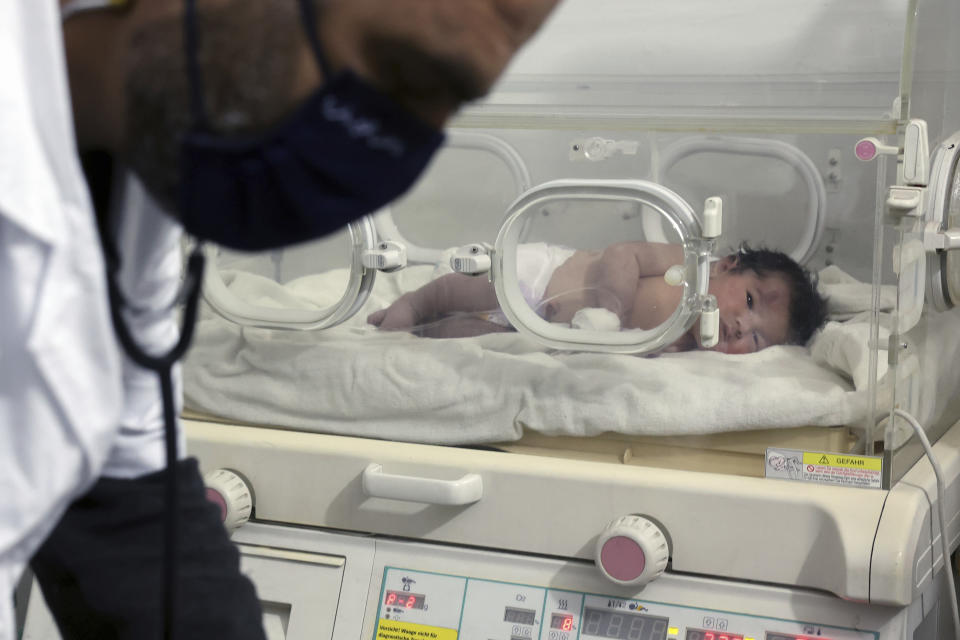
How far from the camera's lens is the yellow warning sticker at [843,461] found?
4.01ft

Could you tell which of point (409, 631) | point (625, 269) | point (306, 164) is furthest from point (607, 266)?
point (306, 164)

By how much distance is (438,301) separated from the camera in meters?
1.42

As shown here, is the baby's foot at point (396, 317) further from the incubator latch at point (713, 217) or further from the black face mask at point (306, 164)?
the black face mask at point (306, 164)


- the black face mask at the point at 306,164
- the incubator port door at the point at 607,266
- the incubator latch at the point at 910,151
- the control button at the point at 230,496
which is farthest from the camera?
the control button at the point at 230,496

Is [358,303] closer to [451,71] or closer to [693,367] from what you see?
[693,367]

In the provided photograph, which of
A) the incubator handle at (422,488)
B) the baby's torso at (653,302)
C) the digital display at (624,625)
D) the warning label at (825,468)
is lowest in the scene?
the digital display at (624,625)

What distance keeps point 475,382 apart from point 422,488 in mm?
162

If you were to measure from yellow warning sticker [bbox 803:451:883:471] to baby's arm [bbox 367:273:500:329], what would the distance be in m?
0.43

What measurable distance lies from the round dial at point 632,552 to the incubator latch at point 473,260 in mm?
365

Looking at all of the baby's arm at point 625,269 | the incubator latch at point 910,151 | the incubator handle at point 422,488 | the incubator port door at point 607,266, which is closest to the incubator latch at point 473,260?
the incubator port door at point 607,266

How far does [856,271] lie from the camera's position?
1254 millimetres

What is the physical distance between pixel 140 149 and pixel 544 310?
2.79ft

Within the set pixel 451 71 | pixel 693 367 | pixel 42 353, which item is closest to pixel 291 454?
pixel 693 367

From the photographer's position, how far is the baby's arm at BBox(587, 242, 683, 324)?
4.27ft
